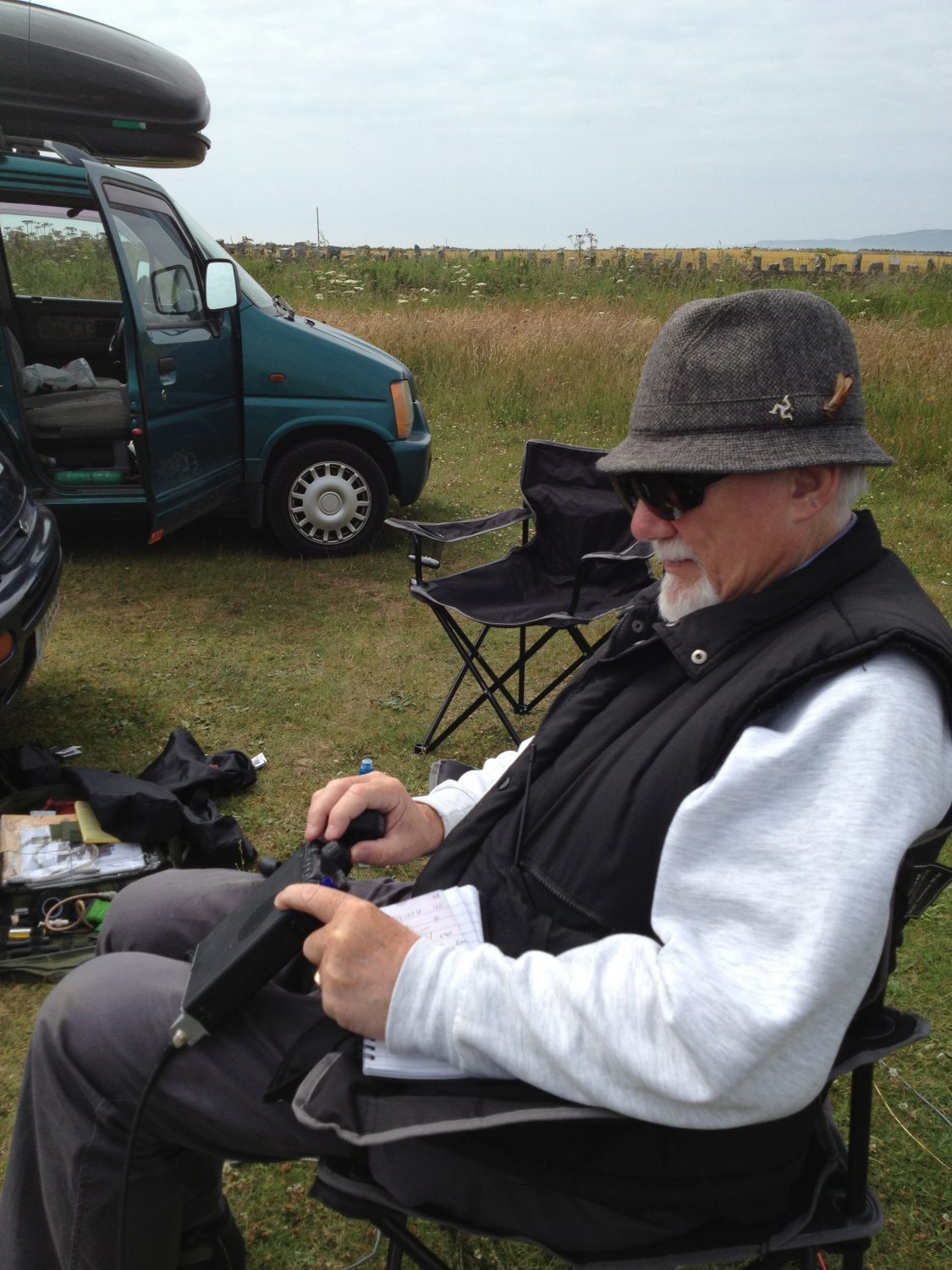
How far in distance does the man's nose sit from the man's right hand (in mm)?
629

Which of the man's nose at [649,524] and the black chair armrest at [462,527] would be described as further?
the black chair armrest at [462,527]

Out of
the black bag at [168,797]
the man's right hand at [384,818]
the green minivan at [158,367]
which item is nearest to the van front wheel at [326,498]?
the green minivan at [158,367]

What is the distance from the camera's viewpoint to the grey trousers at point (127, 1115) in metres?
1.42

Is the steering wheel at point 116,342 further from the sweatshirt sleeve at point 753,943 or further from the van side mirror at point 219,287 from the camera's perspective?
the sweatshirt sleeve at point 753,943

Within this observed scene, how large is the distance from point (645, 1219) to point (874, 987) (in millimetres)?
423

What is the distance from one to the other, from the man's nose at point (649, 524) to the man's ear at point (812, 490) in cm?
18

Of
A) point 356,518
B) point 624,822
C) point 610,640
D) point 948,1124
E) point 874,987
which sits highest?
point 610,640

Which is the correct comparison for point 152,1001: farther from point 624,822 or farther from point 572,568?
point 572,568

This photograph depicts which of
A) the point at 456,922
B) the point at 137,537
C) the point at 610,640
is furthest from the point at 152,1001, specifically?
the point at 137,537

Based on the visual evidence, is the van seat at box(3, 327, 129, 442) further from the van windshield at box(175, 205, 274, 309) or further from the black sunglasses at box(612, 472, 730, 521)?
the black sunglasses at box(612, 472, 730, 521)

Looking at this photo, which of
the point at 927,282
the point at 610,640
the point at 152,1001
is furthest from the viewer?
the point at 927,282

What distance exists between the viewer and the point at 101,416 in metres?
5.54

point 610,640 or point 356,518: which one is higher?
point 610,640

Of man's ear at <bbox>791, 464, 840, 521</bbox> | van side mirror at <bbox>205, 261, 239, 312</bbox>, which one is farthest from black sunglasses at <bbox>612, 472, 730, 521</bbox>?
van side mirror at <bbox>205, 261, 239, 312</bbox>
